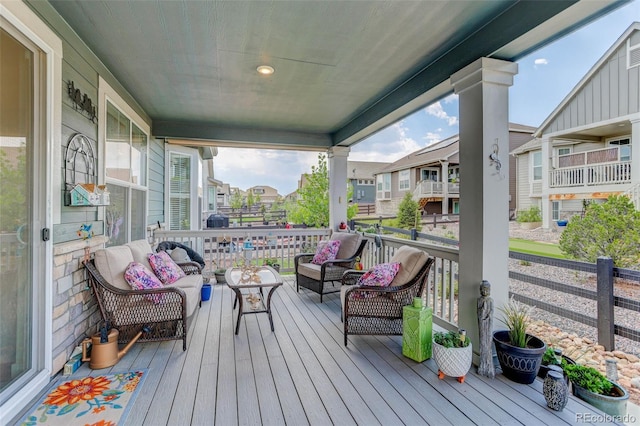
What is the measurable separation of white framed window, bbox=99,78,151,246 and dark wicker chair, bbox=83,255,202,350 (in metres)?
0.96

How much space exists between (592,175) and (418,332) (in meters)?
6.83

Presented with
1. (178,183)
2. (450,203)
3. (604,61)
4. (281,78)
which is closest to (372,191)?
(450,203)

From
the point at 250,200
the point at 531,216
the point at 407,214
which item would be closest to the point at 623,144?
the point at 531,216

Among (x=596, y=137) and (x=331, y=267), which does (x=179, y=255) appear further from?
(x=596, y=137)

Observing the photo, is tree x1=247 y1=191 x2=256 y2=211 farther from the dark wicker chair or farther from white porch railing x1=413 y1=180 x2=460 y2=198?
the dark wicker chair

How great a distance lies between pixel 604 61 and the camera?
19.6ft

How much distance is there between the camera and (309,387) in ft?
7.18

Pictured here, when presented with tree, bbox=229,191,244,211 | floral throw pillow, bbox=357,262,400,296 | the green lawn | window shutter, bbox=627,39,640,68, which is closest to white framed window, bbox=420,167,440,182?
the green lawn

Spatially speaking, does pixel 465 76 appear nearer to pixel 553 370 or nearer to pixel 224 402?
pixel 553 370

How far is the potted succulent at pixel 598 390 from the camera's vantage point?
189cm

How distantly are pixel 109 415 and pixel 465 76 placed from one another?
368 cm

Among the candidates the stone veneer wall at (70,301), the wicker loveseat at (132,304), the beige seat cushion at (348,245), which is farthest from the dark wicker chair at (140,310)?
the beige seat cushion at (348,245)

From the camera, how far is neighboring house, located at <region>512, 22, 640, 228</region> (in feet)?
18.0

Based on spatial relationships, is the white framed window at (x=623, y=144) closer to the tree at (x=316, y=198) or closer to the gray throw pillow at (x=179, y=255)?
the tree at (x=316, y=198)
